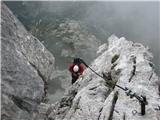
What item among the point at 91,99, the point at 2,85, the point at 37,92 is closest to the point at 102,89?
the point at 91,99

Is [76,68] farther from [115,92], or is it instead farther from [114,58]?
[115,92]

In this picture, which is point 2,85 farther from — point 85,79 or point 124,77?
point 85,79

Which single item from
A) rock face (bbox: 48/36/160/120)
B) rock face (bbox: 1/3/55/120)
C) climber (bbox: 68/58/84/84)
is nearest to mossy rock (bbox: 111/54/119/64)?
rock face (bbox: 48/36/160/120)

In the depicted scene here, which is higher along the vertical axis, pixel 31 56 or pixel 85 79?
pixel 85 79

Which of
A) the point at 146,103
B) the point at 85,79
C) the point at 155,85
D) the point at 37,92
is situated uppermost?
the point at 85,79

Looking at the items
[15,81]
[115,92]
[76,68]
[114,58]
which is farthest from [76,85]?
[15,81]

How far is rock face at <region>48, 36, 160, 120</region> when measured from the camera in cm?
2162

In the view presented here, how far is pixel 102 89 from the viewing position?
2552 centimetres

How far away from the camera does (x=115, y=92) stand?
24.1 meters

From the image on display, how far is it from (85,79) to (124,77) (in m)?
4.25

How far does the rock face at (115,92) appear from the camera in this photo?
70.9ft

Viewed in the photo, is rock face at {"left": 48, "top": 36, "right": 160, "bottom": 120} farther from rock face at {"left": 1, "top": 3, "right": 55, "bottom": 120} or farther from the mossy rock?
rock face at {"left": 1, "top": 3, "right": 55, "bottom": 120}

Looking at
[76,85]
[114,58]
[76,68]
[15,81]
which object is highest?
[114,58]

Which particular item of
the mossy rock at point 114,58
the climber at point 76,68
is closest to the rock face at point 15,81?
the climber at point 76,68
